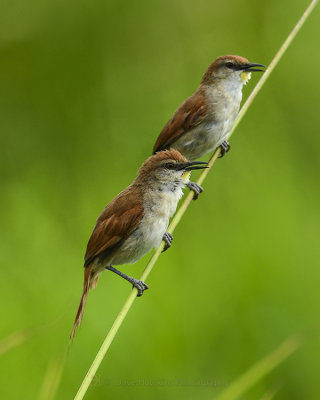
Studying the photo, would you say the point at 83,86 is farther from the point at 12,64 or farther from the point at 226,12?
the point at 226,12

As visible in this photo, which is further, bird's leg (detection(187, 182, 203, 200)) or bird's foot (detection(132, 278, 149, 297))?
bird's leg (detection(187, 182, 203, 200))

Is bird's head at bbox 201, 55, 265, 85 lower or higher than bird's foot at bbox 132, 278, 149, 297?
higher

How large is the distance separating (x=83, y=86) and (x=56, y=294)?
4.72ft

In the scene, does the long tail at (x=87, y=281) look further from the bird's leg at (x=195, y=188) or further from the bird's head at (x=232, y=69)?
the bird's head at (x=232, y=69)

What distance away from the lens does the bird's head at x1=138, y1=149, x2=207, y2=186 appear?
9.47 ft

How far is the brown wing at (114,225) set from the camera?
2.60 metres

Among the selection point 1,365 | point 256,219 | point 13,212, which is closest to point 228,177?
point 256,219

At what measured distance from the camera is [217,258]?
11.4ft

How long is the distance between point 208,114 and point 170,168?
2.95 ft

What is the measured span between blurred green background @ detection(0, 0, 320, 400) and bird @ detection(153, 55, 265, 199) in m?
0.17

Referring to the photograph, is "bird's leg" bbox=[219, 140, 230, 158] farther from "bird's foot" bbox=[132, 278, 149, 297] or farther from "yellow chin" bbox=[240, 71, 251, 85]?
"bird's foot" bbox=[132, 278, 149, 297]

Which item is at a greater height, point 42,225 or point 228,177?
point 228,177

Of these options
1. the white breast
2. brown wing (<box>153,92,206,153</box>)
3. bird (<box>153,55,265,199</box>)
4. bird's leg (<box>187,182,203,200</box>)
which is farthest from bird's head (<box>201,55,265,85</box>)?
the white breast

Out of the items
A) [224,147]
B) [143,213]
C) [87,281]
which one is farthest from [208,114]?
[87,281]
